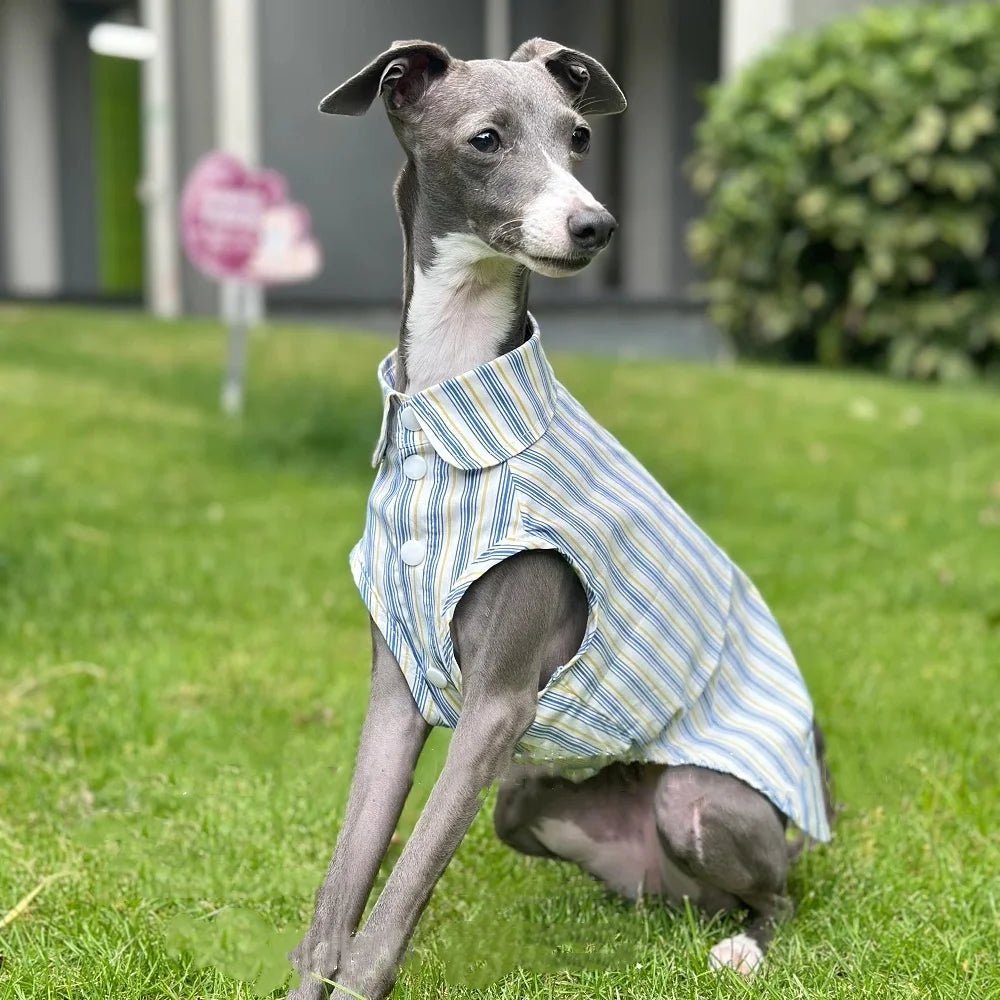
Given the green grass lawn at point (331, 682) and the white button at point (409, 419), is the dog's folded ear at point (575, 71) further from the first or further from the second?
the green grass lawn at point (331, 682)

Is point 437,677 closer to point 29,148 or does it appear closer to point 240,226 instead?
point 240,226

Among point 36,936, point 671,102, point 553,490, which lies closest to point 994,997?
point 553,490

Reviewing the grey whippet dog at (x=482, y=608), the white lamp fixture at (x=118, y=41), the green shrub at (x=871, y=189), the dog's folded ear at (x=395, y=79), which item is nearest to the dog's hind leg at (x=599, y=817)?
the grey whippet dog at (x=482, y=608)

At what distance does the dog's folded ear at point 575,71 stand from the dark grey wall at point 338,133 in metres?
10.0

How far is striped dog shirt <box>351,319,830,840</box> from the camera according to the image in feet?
7.18

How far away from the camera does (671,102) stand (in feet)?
47.9

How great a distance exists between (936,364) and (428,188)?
769 centimetres

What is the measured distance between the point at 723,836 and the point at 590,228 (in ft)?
3.45

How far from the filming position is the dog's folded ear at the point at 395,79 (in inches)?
90.7

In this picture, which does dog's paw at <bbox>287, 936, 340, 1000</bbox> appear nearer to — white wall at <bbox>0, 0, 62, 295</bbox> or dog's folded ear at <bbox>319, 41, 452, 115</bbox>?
dog's folded ear at <bbox>319, 41, 452, 115</bbox>

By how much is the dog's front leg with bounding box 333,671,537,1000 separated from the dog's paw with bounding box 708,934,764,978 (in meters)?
0.57

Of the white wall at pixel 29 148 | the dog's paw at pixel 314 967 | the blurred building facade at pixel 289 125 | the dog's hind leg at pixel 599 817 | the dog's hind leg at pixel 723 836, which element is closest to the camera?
the dog's paw at pixel 314 967

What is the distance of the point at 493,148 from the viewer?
2242 millimetres

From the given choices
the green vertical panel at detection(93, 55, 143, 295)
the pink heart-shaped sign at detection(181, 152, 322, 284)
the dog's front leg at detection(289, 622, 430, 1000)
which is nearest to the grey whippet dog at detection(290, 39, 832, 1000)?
the dog's front leg at detection(289, 622, 430, 1000)
